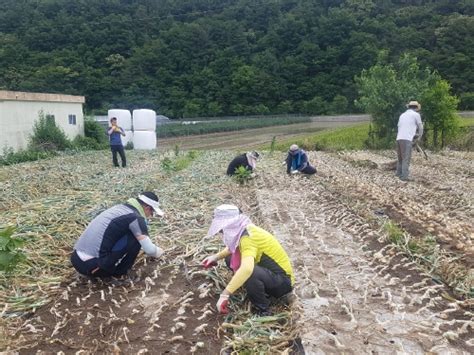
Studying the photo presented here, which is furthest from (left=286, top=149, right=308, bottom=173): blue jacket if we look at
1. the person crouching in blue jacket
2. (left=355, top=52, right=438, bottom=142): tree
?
(left=355, top=52, right=438, bottom=142): tree

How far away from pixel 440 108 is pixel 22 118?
1668cm

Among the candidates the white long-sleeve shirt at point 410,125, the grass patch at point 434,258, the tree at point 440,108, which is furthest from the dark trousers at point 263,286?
the tree at point 440,108

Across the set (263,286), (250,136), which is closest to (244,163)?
(263,286)

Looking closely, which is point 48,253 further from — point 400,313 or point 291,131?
point 291,131

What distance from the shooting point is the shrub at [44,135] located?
18.3 meters

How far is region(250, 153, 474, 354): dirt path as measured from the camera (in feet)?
9.91

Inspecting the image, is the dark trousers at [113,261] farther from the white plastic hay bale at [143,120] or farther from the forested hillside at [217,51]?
the forested hillside at [217,51]

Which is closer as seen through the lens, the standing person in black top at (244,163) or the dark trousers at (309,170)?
the standing person in black top at (244,163)

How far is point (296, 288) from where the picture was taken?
3.88m

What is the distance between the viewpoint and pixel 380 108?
19.1 m

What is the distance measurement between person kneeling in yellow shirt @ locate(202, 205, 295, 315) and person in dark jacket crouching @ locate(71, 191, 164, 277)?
3.06 feet

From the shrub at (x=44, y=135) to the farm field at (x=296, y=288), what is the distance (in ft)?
37.5

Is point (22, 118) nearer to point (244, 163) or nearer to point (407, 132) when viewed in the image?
point (244, 163)

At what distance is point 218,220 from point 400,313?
5.00 feet
